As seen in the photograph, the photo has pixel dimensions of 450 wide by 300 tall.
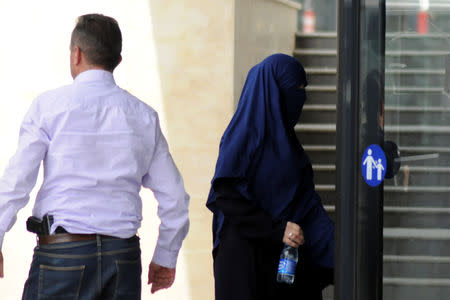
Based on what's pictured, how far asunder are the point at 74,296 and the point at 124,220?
28cm

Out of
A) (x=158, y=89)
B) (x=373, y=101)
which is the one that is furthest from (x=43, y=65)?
(x=373, y=101)

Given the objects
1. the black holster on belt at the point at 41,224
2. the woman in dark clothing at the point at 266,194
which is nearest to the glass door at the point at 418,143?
the woman in dark clothing at the point at 266,194

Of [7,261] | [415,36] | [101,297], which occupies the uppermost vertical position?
[415,36]

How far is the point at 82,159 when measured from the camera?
2678 mm

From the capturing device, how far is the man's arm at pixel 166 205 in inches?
115

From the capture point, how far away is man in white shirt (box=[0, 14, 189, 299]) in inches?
105

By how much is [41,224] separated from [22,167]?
0.19 metres

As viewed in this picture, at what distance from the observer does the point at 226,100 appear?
15.4ft

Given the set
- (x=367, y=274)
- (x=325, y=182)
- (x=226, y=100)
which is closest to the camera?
(x=367, y=274)

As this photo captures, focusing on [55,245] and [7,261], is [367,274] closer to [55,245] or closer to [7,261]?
[55,245]

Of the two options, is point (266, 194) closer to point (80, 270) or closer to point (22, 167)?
point (80, 270)

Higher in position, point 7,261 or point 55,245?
point 55,245

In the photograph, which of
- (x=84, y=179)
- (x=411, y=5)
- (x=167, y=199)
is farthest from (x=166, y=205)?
(x=411, y=5)

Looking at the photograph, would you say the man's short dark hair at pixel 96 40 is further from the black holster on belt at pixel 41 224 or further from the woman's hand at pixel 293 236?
the woman's hand at pixel 293 236
